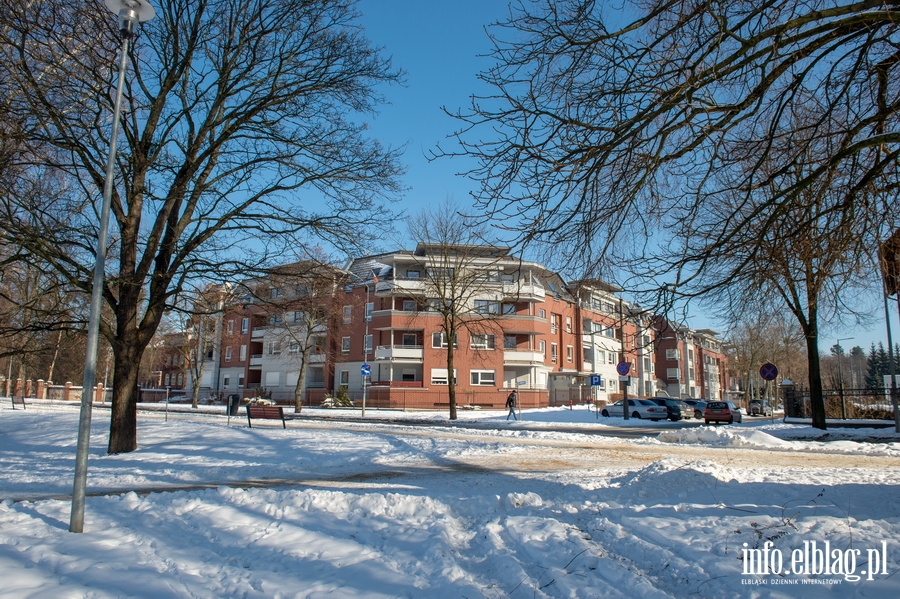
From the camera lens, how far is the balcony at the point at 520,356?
51188 mm

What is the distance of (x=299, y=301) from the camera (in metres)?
14.9

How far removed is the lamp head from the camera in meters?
6.83

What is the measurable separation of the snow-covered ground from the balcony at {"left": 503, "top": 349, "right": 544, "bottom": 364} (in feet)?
Result: 130

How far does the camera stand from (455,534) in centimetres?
647

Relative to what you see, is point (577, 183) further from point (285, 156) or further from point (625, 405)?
point (625, 405)

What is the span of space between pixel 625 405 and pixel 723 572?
29.8m

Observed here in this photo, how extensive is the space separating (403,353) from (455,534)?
4420 cm

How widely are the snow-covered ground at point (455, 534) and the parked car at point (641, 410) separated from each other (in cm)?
2653

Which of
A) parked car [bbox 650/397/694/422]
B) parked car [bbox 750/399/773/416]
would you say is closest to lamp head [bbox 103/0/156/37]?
parked car [bbox 650/397/694/422]

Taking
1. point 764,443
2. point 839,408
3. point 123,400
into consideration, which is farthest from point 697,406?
point 123,400

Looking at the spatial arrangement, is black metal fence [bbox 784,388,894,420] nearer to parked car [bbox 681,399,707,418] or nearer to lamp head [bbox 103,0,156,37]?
parked car [bbox 681,399,707,418]

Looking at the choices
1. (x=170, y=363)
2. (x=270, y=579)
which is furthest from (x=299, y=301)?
(x=170, y=363)

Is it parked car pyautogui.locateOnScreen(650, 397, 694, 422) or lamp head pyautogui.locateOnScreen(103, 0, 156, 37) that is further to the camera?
parked car pyautogui.locateOnScreen(650, 397, 694, 422)

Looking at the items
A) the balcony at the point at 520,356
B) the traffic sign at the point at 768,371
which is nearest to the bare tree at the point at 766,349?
the traffic sign at the point at 768,371
